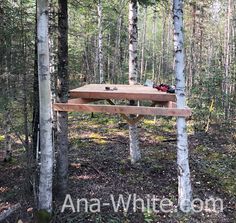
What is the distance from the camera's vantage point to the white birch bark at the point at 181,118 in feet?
21.1

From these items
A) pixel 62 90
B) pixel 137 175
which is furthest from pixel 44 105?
pixel 137 175

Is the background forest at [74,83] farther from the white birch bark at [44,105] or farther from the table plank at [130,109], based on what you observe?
the table plank at [130,109]

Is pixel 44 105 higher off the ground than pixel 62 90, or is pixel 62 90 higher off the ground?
pixel 62 90

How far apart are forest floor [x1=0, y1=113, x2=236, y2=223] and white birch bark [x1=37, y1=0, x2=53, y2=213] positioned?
0.52m

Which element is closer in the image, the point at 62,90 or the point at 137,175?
the point at 62,90

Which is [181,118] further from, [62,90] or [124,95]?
[62,90]

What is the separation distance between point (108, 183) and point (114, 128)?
698 cm

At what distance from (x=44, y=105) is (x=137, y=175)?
3.76 meters

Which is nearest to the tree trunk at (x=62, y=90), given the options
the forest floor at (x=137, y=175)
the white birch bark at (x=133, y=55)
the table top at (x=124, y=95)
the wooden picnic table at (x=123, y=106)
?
the wooden picnic table at (x=123, y=106)

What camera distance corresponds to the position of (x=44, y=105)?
5.78 m

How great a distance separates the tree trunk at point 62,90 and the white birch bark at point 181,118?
2.25 m

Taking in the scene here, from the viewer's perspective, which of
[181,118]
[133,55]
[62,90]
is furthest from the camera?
[133,55]

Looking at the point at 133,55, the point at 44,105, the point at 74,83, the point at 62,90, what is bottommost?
the point at 44,105

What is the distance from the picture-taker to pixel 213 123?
15.1m
